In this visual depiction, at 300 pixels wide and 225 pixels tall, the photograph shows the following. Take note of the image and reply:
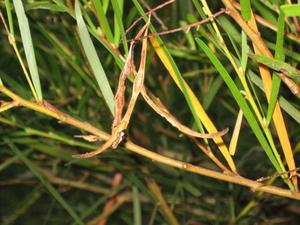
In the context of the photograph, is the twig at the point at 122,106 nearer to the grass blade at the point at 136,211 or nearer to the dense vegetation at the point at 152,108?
the dense vegetation at the point at 152,108

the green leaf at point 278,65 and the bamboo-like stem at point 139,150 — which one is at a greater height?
the green leaf at point 278,65

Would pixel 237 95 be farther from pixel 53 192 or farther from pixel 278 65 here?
pixel 53 192

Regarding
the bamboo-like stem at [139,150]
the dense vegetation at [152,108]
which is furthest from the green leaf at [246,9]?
the bamboo-like stem at [139,150]

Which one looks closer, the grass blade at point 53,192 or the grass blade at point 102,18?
the grass blade at point 102,18

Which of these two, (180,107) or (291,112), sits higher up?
(291,112)

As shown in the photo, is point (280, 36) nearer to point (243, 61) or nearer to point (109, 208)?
point (243, 61)

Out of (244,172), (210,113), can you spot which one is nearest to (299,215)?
(244,172)

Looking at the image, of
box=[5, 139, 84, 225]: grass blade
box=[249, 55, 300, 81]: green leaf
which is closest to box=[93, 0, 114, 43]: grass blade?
box=[249, 55, 300, 81]: green leaf

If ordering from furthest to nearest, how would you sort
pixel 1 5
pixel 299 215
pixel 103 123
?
pixel 299 215 → pixel 103 123 → pixel 1 5

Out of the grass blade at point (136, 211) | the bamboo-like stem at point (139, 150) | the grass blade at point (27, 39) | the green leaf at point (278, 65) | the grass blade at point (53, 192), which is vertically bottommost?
the grass blade at point (136, 211)
